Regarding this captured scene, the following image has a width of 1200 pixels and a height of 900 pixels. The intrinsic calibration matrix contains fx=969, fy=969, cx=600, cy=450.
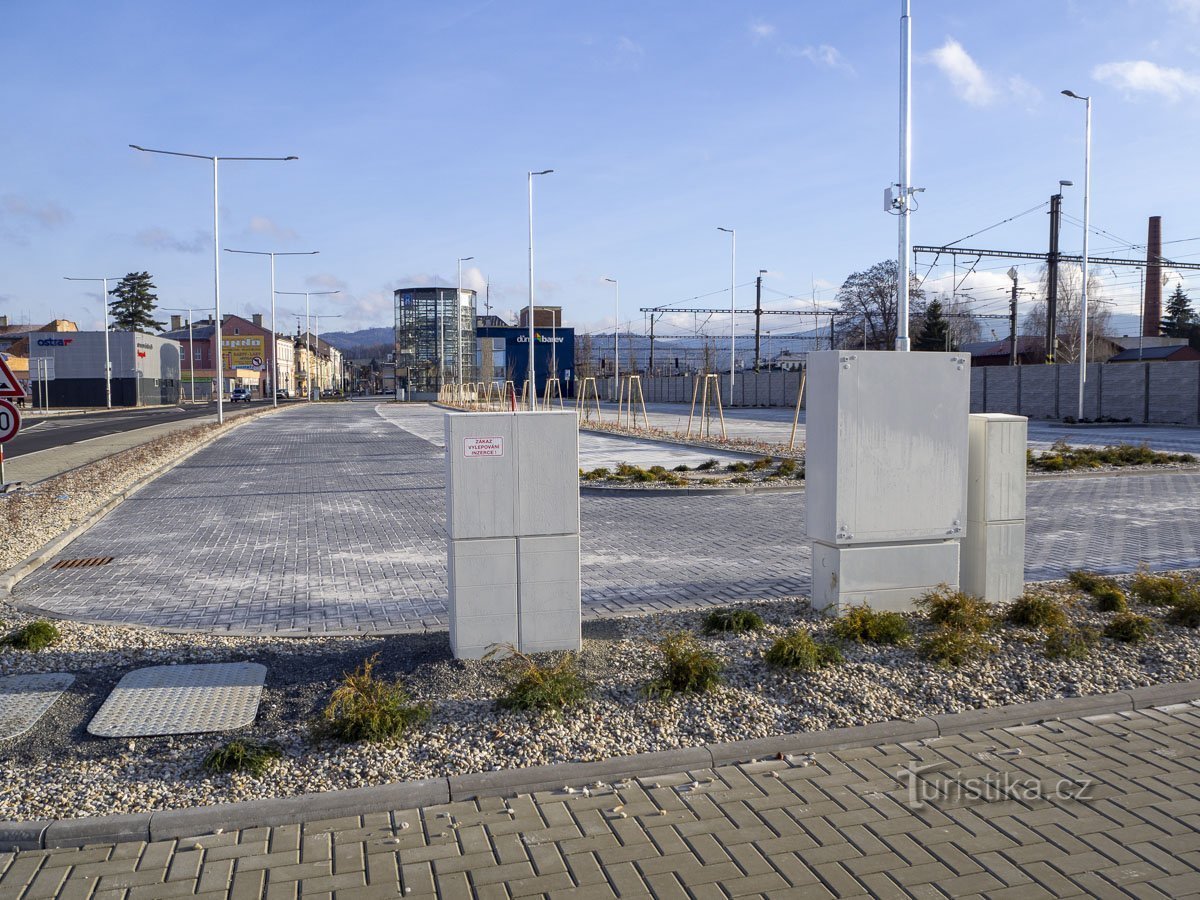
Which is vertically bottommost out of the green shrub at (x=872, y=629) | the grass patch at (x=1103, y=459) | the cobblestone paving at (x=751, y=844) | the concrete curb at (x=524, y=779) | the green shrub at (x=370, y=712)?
the cobblestone paving at (x=751, y=844)

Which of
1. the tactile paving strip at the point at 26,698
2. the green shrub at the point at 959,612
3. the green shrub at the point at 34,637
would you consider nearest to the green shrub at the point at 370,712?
the tactile paving strip at the point at 26,698

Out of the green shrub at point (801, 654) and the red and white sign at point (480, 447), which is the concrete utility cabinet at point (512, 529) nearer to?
the red and white sign at point (480, 447)

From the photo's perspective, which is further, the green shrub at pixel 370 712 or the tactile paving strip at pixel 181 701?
the tactile paving strip at pixel 181 701

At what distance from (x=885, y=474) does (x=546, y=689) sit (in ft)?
9.59

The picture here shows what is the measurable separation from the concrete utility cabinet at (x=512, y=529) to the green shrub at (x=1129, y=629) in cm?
349

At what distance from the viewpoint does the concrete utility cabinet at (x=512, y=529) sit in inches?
225

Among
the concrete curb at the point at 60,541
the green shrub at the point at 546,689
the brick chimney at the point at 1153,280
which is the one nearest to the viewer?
the green shrub at the point at 546,689

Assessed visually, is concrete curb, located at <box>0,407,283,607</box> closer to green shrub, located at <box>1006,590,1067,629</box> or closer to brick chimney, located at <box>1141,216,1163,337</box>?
green shrub, located at <box>1006,590,1067,629</box>

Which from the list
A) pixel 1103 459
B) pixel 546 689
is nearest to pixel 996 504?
pixel 546 689

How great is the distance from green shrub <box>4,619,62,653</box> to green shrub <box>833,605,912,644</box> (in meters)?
5.02

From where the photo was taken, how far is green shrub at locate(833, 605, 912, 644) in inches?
237

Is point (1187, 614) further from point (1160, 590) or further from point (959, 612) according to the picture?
point (959, 612)

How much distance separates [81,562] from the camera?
9938 millimetres

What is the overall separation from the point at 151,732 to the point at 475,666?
1725 millimetres
